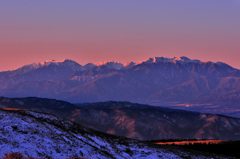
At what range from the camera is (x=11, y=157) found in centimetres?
2244

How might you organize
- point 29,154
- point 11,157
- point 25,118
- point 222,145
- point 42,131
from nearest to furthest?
point 11,157 < point 29,154 < point 42,131 < point 25,118 < point 222,145

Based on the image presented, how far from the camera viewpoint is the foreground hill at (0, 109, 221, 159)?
88.2 feet

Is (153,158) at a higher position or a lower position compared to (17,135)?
lower

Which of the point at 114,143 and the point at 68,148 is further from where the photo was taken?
the point at 114,143

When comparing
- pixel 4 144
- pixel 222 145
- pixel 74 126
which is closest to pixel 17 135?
pixel 4 144

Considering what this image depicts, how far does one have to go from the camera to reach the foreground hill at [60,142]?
26.9 meters

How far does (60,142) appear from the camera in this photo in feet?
97.3

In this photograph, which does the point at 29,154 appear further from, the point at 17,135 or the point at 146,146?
the point at 146,146

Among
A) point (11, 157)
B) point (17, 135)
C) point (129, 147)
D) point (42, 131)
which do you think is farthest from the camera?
point (129, 147)

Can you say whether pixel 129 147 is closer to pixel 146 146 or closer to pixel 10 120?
pixel 146 146

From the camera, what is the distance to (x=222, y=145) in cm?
5978

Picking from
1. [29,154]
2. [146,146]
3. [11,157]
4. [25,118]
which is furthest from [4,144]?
[146,146]

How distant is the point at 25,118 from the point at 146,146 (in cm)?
1216

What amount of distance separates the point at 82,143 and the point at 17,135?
5865mm
